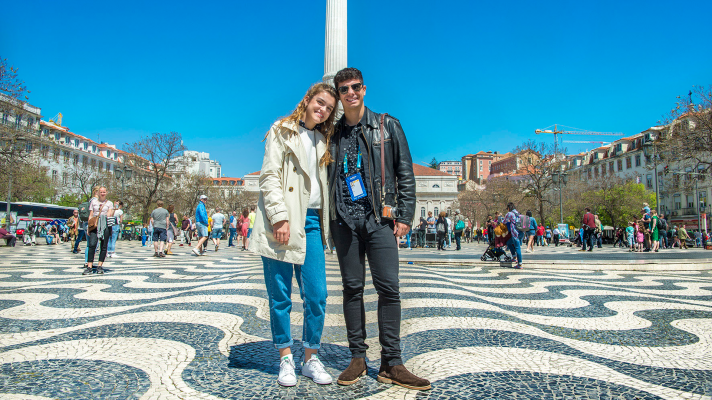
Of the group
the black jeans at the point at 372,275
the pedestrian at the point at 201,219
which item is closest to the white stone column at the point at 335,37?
the pedestrian at the point at 201,219

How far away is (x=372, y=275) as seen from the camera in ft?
7.59

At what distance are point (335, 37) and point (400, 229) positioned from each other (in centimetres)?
2268

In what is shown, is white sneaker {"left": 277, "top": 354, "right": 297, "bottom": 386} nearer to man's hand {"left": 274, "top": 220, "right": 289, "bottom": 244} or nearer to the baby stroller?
man's hand {"left": 274, "top": 220, "right": 289, "bottom": 244}

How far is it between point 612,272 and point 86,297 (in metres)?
9.45

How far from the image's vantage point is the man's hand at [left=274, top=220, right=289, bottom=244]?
2.20m

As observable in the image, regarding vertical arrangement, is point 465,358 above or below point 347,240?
below

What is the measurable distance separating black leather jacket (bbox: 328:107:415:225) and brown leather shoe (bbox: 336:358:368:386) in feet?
2.63

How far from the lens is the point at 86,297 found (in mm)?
4703

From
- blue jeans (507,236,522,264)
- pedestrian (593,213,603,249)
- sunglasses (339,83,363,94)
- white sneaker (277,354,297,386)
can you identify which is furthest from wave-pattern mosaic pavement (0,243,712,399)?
pedestrian (593,213,603,249)

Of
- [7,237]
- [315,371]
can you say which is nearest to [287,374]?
[315,371]

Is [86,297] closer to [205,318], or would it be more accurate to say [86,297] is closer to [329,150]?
[205,318]

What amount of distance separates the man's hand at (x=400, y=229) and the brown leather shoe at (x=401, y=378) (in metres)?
0.70

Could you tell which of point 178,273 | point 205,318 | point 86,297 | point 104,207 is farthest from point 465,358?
point 104,207

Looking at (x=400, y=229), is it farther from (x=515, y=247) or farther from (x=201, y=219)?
(x=201, y=219)
